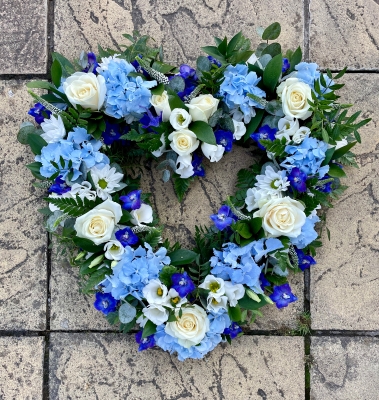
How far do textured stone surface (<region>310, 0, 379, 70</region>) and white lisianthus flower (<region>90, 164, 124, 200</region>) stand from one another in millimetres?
1045

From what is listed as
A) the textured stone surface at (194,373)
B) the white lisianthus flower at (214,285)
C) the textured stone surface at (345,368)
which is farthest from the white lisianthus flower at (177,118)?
the textured stone surface at (345,368)

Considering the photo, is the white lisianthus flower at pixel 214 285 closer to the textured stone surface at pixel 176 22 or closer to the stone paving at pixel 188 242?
the stone paving at pixel 188 242

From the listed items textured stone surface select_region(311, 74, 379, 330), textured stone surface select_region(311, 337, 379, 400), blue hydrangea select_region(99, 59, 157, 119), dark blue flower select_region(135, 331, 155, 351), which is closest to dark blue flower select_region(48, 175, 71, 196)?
blue hydrangea select_region(99, 59, 157, 119)

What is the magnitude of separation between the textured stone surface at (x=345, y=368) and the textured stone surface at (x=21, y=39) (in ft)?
5.85

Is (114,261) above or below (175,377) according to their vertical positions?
above

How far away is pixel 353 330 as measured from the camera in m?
1.92

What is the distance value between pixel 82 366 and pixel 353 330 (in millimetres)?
1225

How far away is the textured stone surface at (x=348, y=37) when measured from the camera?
6.34 ft

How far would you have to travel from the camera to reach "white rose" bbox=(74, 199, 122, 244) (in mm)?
1537

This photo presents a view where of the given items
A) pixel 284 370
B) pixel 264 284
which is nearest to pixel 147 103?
pixel 264 284

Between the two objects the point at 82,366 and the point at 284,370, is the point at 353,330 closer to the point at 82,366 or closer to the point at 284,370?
the point at 284,370

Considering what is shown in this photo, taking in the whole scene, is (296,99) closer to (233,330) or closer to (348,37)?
(348,37)

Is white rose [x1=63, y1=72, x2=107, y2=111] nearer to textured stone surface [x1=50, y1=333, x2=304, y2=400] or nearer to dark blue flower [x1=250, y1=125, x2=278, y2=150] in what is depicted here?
dark blue flower [x1=250, y1=125, x2=278, y2=150]

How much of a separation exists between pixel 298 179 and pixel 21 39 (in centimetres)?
138
